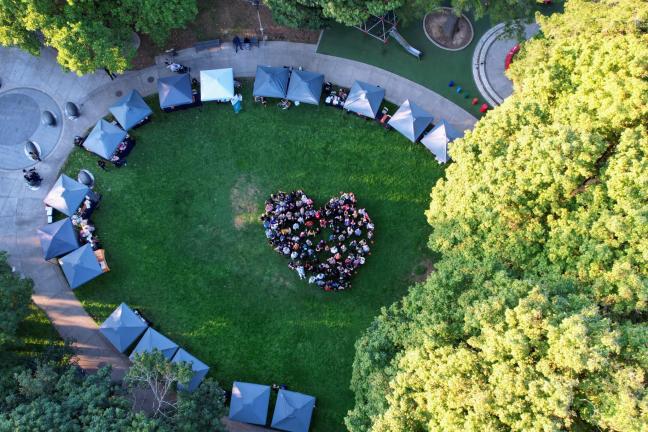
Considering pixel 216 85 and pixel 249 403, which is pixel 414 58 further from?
pixel 249 403

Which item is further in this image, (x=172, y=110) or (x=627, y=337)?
(x=172, y=110)

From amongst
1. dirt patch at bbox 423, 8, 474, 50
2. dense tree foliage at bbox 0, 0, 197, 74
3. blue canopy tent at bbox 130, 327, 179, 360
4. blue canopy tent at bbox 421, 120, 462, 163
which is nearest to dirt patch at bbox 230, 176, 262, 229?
blue canopy tent at bbox 130, 327, 179, 360

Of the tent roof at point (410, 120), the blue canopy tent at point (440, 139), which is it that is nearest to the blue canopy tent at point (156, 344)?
the tent roof at point (410, 120)

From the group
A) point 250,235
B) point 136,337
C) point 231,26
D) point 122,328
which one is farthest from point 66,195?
point 231,26

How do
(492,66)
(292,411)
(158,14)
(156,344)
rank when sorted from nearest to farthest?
(292,411)
(156,344)
(158,14)
(492,66)

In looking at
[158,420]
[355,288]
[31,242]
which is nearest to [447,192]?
[355,288]

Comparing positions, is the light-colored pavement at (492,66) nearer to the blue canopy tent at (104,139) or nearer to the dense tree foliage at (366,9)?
the dense tree foliage at (366,9)

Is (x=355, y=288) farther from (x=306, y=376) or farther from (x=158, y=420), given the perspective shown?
(x=158, y=420)
